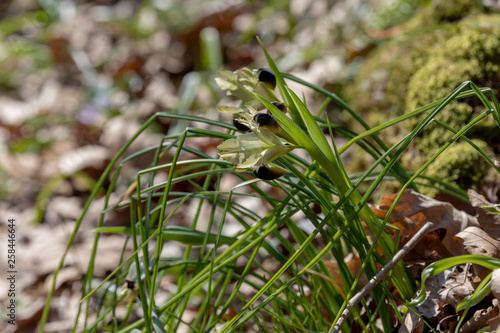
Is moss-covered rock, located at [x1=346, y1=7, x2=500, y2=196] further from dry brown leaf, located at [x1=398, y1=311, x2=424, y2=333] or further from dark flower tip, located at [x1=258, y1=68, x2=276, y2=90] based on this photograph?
dark flower tip, located at [x1=258, y1=68, x2=276, y2=90]

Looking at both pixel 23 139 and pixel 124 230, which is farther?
pixel 23 139

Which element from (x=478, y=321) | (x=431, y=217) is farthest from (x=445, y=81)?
(x=478, y=321)

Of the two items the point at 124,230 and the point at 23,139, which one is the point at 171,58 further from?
the point at 124,230

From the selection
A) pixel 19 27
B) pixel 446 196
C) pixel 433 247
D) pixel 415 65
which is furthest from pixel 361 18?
pixel 19 27

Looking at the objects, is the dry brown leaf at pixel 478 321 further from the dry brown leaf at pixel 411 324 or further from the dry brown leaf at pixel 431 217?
the dry brown leaf at pixel 431 217

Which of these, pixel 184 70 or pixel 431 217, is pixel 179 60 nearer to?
pixel 184 70

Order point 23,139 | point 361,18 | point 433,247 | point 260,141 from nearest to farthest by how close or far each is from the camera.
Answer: point 260,141 < point 433,247 < point 361,18 < point 23,139

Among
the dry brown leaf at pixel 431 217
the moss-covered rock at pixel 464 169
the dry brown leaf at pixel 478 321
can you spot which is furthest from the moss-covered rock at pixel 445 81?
the dry brown leaf at pixel 478 321

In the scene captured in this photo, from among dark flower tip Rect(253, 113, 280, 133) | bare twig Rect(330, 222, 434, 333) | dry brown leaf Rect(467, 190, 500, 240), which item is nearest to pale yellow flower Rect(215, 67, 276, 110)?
dark flower tip Rect(253, 113, 280, 133)

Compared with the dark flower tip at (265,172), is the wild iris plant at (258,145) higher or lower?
higher
